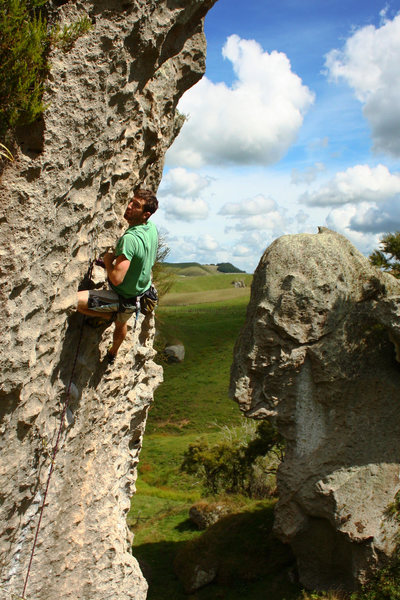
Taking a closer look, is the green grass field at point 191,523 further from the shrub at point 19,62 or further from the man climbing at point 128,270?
the shrub at point 19,62

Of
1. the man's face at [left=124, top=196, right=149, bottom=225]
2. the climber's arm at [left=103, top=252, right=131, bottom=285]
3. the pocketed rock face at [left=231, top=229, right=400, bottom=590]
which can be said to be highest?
the man's face at [left=124, top=196, right=149, bottom=225]

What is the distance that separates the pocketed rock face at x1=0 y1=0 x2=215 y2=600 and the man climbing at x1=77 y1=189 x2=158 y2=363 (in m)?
0.31

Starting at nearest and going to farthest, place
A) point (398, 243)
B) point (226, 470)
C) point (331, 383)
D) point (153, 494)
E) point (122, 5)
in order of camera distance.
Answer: point (122, 5)
point (331, 383)
point (398, 243)
point (226, 470)
point (153, 494)

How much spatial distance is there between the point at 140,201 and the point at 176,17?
8.34 ft

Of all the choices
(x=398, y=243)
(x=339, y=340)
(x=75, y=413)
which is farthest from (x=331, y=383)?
(x=75, y=413)

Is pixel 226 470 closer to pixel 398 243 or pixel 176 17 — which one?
pixel 398 243

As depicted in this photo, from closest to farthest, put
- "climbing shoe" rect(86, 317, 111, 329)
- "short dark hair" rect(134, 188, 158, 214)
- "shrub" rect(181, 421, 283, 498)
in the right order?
1. "climbing shoe" rect(86, 317, 111, 329)
2. "short dark hair" rect(134, 188, 158, 214)
3. "shrub" rect(181, 421, 283, 498)

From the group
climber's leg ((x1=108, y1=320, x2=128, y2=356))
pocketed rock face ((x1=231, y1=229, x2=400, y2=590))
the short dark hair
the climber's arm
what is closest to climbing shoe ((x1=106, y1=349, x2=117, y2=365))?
climber's leg ((x1=108, y1=320, x2=128, y2=356))

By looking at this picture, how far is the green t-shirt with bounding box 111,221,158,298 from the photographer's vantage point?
20.5ft

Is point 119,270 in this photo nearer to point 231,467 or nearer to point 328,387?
point 328,387

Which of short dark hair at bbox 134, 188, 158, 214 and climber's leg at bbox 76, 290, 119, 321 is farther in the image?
short dark hair at bbox 134, 188, 158, 214

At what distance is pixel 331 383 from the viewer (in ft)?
41.4

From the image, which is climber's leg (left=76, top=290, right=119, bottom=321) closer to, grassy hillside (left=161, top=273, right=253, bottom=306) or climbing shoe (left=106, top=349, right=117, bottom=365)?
climbing shoe (left=106, top=349, right=117, bottom=365)

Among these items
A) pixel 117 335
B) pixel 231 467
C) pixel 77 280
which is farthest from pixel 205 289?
pixel 77 280
